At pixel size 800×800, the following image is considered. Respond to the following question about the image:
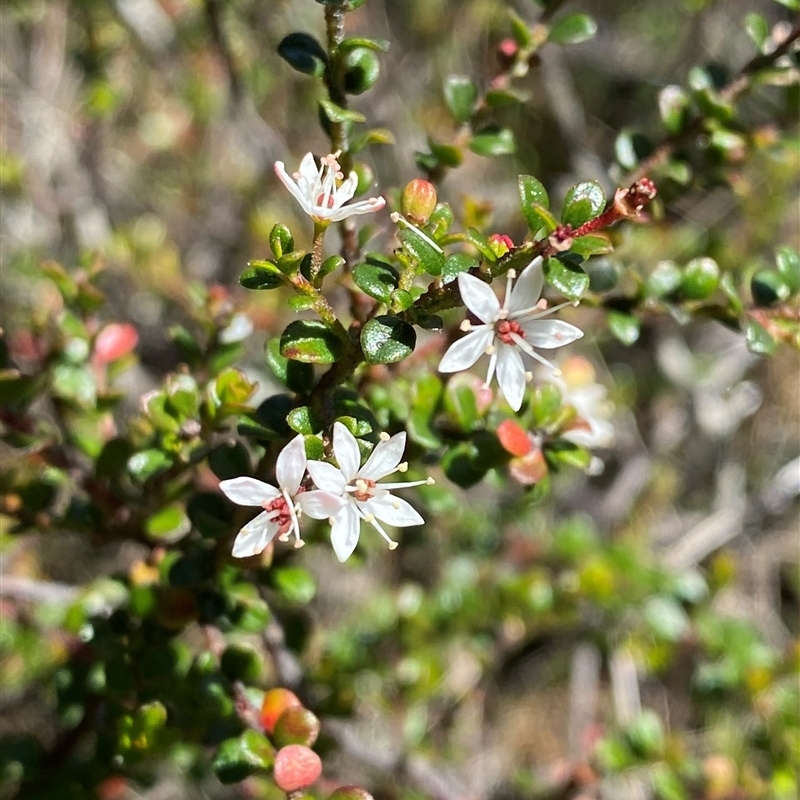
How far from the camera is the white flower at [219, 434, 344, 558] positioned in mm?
1056

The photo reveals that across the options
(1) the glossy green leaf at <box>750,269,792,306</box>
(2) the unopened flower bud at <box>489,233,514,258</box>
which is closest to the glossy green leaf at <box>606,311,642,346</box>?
(1) the glossy green leaf at <box>750,269,792,306</box>

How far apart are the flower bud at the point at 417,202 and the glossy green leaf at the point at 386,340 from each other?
175 millimetres

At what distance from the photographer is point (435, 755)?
223cm

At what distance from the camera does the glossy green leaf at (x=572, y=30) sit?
145 centimetres

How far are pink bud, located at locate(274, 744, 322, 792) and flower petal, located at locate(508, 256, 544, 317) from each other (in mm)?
707

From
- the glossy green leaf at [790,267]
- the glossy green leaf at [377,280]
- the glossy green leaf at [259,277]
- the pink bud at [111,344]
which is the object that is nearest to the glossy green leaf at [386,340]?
the glossy green leaf at [377,280]

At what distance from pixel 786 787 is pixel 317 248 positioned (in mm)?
1845

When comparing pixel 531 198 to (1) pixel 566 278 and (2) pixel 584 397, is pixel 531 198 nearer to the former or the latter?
(1) pixel 566 278

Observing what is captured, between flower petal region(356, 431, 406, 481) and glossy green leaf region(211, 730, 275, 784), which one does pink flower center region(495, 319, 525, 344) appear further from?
glossy green leaf region(211, 730, 275, 784)

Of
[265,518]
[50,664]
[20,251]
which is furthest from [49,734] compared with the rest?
[265,518]

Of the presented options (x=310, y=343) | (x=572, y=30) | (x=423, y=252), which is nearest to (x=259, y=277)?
(x=310, y=343)

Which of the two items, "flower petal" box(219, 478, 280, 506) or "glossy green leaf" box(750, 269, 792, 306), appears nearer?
"flower petal" box(219, 478, 280, 506)

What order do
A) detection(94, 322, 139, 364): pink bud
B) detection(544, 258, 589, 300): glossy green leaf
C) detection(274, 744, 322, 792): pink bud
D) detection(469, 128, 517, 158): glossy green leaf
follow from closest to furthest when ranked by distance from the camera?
detection(544, 258, 589, 300): glossy green leaf, detection(274, 744, 322, 792): pink bud, detection(469, 128, 517, 158): glossy green leaf, detection(94, 322, 139, 364): pink bud

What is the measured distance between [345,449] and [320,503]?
0.26 feet
